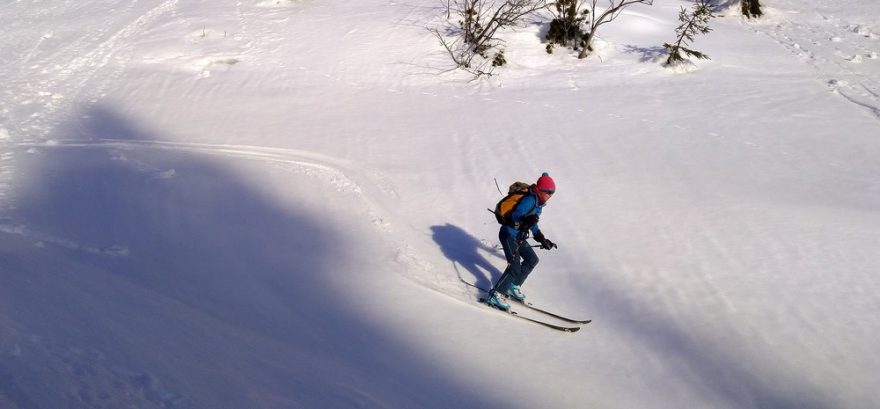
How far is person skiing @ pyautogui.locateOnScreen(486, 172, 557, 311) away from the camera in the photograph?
20.3 ft

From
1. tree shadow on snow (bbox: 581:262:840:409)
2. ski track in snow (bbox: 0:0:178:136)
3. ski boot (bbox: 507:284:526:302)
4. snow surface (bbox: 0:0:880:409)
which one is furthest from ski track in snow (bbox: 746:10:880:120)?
ski track in snow (bbox: 0:0:178:136)

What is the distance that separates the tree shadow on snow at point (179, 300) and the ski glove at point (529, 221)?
1597 millimetres

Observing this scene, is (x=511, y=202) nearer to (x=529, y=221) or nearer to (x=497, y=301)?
(x=529, y=221)

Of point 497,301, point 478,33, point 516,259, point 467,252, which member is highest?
point 478,33

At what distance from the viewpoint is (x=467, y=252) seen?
772 centimetres

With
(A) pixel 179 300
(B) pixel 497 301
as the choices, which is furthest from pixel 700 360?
(A) pixel 179 300

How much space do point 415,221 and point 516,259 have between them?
221 centimetres

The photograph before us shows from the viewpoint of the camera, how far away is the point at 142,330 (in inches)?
185

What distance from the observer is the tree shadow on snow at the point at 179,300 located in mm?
3943

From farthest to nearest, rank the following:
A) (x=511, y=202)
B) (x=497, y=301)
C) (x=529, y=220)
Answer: (x=497, y=301) → (x=511, y=202) → (x=529, y=220)

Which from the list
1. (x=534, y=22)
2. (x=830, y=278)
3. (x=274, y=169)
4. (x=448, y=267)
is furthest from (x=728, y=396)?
(x=534, y=22)

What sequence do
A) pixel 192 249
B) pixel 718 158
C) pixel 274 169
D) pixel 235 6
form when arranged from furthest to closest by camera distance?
1. pixel 235 6
2. pixel 718 158
3. pixel 274 169
4. pixel 192 249

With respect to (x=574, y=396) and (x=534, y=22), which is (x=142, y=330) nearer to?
(x=574, y=396)

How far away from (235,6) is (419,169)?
34.0 ft
